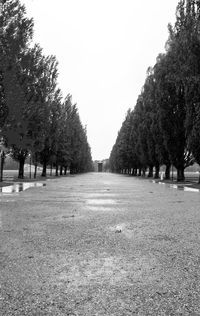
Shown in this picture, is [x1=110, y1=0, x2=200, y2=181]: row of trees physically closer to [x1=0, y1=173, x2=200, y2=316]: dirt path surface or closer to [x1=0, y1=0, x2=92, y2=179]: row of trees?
[x1=0, y1=0, x2=92, y2=179]: row of trees

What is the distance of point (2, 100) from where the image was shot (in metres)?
29.2

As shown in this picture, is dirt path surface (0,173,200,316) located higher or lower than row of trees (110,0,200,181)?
lower

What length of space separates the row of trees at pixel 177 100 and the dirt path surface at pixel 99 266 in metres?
21.3

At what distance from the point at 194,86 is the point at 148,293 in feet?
90.8

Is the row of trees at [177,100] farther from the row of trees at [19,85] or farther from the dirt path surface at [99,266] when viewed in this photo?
the dirt path surface at [99,266]

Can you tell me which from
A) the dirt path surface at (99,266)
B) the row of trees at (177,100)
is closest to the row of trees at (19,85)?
the row of trees at (177,100)

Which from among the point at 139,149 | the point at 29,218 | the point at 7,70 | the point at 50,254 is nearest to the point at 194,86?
the point at 7,70

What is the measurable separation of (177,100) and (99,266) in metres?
36.9

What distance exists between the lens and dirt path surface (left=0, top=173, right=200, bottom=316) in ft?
13.5

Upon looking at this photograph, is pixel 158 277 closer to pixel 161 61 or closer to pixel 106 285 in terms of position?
pixel 106 285

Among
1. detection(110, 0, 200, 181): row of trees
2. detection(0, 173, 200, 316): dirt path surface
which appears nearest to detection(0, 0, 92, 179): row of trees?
detection(110, 0, 200, 181): row of trees

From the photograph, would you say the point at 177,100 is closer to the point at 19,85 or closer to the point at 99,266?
the point at 19,85

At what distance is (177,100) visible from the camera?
135 feet

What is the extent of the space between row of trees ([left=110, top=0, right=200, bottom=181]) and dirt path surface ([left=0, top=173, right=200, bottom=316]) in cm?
2127
